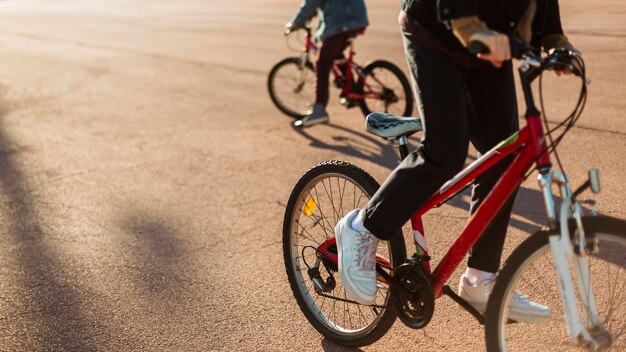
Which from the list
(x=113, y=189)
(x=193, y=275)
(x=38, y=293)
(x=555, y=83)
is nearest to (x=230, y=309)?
(x=193, y=275)

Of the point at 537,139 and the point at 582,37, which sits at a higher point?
the point at 537,139

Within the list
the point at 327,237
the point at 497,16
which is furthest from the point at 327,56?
the point at 497,16

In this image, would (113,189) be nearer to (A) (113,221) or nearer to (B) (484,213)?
(A) (113,221)

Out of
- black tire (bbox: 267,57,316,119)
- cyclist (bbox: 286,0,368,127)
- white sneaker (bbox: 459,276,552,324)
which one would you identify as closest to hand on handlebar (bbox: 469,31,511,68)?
white sneaker (bbox: 459,276,552,324)

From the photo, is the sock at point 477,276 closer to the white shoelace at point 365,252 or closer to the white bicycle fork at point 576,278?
the white shoelace at point 365,252

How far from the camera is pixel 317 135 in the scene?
7.24 m

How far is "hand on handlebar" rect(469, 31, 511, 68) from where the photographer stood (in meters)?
2.43

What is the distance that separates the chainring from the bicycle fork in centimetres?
57

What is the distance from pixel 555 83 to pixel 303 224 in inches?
205

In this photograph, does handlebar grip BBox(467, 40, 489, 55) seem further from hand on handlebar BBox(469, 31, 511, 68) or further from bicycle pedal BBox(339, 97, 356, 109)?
bicycle pedal BBox(339, 97, 356, 109)

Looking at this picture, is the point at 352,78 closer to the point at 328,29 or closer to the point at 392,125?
the point at 328,29

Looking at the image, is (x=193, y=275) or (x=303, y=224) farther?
(x=193, y=275)

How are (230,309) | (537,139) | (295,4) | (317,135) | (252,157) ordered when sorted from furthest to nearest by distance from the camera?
(295,4)
(317,135)
(252,157)
(230,309)
(537,139)

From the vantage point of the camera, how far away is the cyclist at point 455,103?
2.80m
